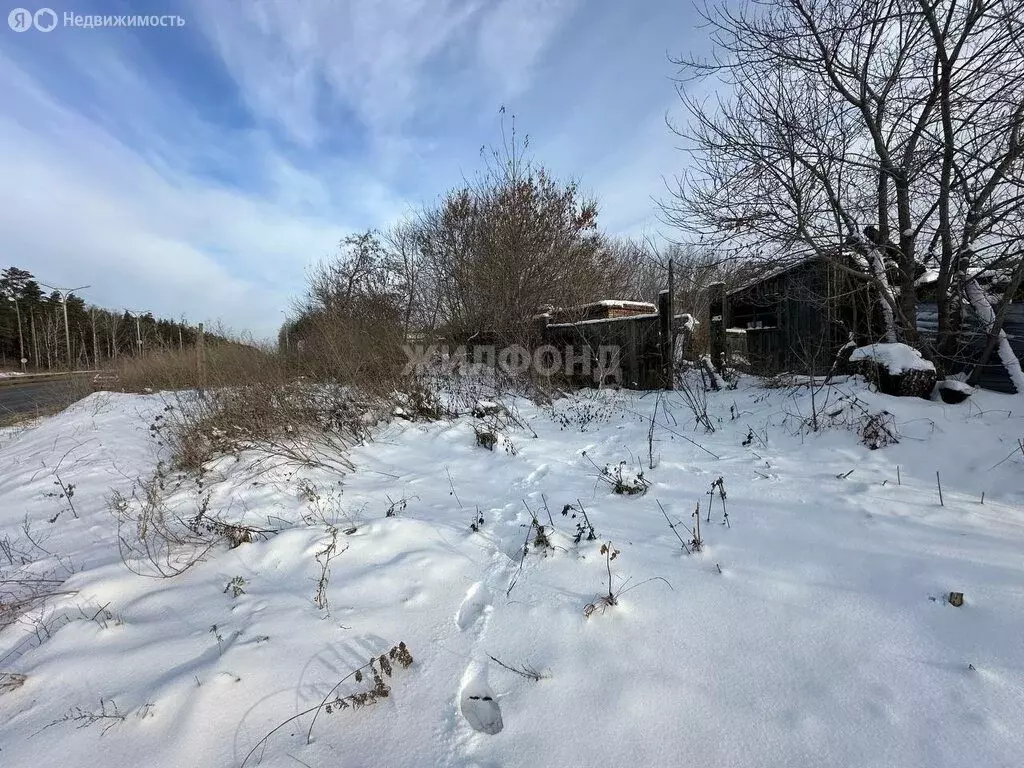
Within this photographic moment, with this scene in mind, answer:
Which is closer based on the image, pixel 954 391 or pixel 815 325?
pixel 954 391

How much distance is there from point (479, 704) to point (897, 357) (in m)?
4.94

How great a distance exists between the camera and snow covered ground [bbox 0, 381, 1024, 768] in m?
1.32

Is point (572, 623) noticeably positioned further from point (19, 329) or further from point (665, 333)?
point (19, 329)

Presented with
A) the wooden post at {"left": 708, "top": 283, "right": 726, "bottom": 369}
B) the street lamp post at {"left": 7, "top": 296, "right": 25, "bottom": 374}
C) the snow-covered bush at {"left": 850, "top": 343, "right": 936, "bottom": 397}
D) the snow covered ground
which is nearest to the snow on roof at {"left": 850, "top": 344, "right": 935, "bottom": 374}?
the snow-covered bush at {"left": 850, "top": 343, "right": 936, "bottom": 397}

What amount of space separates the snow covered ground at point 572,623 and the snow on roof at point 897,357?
1.77 ft

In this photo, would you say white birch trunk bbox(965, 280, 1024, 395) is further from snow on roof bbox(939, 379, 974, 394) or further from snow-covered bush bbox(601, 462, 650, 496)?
snow-covered bush bbox(601, 462, 650, 496)

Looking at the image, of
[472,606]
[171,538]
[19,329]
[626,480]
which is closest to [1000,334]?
[626,480]

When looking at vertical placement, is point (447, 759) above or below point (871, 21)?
below

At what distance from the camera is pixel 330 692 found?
1.51 m

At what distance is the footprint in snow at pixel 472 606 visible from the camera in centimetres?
192

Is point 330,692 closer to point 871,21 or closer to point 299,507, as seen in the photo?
point 299,507

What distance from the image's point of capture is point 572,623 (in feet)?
6.02

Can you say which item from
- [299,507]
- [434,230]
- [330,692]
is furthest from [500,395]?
[434,230]

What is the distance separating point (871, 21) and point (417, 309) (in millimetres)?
10505
